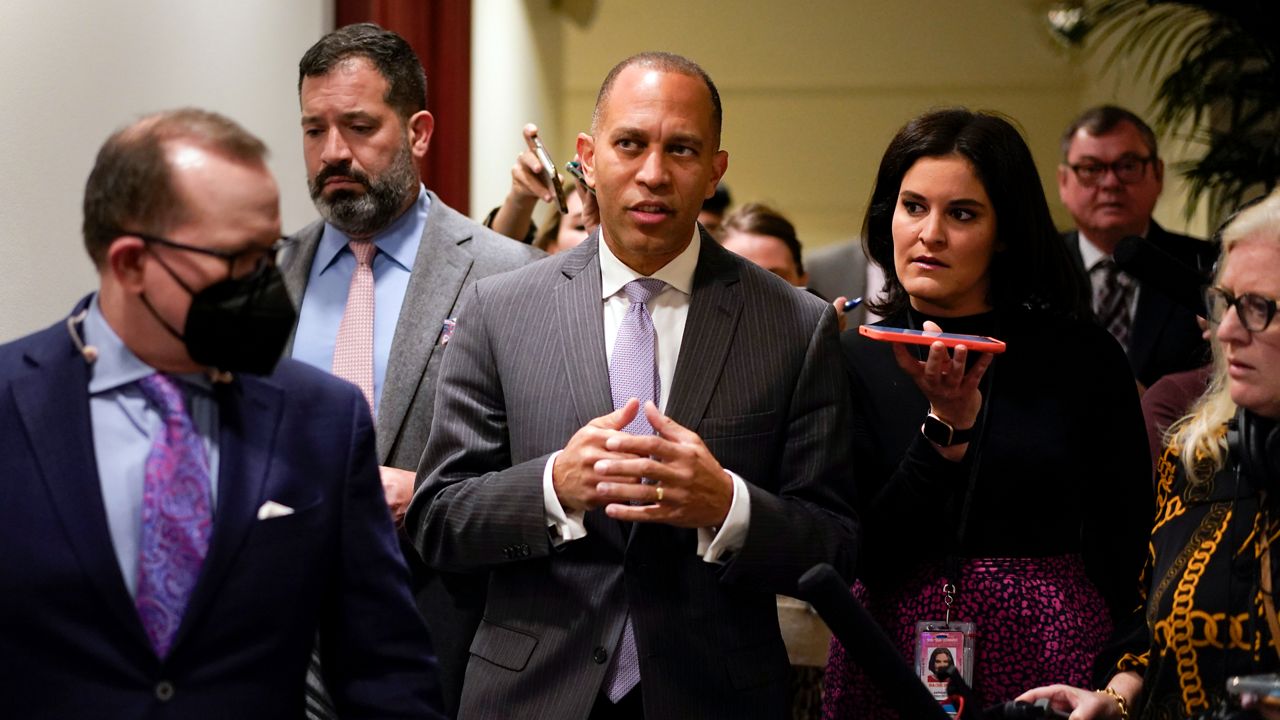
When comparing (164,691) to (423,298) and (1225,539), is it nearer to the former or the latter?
(423,298)

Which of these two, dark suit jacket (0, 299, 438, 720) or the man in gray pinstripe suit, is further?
the man in gray pinstripe suit

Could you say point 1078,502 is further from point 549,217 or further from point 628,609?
point 549,217

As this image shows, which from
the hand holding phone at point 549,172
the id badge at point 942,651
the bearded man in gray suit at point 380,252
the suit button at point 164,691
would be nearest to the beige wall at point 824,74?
the hand holding phone at point 549,172

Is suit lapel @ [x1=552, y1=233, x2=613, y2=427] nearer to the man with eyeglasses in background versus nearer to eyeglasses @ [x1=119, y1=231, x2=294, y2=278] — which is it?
eyeglasses @ [x1=119, y1=231, x2=294, y2=278]

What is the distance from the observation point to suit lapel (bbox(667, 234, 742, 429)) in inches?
85.4

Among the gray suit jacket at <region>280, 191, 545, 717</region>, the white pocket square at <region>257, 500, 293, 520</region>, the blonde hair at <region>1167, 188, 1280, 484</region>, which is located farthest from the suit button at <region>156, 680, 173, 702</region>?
the blonde hair at <region>1167, 188, 1280, 484</region>

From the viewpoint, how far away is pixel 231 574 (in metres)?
1.68

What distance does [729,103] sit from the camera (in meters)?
6.86

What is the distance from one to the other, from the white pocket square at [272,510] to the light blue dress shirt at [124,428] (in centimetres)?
6

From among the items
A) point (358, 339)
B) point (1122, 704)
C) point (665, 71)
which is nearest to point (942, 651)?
point (1122, 704)

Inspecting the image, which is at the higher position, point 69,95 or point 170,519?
point 69,95

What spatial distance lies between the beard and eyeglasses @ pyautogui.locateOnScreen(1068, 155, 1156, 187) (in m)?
2.25

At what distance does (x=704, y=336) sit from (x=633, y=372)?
4.9 inches

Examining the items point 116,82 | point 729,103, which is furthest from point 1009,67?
point 116,82
